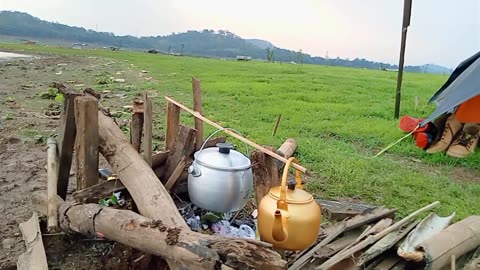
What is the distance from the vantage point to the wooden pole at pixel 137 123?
139 inches

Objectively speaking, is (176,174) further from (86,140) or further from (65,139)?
(65,139)

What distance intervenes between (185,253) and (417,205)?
2693mm

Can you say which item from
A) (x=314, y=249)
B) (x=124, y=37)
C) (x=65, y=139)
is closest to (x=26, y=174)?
(x=65, y=139)

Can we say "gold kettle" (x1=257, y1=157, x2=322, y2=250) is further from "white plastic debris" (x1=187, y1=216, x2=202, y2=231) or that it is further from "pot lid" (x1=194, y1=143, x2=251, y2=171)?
"white plastic debris" (x1=187, y1=216, x2=202, y2=231)

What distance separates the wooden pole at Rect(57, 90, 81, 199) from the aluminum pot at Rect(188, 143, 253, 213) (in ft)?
3.06

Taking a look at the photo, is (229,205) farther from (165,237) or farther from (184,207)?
(165,237)

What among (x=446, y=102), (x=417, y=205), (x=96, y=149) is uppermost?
(x=446, y=102)

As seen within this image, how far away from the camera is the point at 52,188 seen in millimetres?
3234

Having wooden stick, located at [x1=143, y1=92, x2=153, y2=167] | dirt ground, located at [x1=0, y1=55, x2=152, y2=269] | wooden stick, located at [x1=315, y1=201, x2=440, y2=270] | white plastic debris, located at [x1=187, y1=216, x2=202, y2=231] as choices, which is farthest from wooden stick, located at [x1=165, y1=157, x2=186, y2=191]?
wooden stick, located at [x1=315, y1=201, x2=440, y2=270]

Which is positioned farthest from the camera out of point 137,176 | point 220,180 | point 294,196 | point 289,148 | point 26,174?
point 289,148

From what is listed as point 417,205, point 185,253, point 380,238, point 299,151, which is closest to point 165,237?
point 185,253

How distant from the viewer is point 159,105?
9289 millimetres

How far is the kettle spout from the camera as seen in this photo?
8.16 ft

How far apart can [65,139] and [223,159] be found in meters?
1.18
